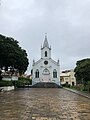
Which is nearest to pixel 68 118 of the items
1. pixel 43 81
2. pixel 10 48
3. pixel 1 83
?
pixel 10 48

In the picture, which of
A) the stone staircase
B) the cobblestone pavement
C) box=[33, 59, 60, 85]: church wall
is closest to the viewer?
the cobblestone pavement

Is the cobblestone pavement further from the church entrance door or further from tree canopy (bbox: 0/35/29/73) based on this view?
the church entrance door

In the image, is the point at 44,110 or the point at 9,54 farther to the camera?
the point at 9,54

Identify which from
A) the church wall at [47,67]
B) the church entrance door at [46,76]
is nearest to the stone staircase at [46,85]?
the church wall at [47,67]

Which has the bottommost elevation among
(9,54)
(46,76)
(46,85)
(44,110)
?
(44,110)

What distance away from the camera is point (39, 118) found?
33.0ft

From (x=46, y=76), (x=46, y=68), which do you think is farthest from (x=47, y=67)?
(x=46, y=76)

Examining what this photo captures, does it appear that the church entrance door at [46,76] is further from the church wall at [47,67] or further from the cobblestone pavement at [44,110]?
the cobblestone pavement at [44,110]

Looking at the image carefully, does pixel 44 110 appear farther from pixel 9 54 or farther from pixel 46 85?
pixel 46 85

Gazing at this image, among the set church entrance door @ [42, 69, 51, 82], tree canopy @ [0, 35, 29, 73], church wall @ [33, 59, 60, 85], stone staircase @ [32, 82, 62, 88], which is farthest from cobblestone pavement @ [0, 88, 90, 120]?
church entrance door @ [42, 69, 51, 82]

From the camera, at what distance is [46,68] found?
8219 cm

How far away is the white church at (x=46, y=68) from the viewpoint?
80.8 m

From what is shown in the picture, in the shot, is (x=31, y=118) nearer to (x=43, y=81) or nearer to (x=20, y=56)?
(x=20, y=56)

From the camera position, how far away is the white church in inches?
3181
